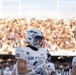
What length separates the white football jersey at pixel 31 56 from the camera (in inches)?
128

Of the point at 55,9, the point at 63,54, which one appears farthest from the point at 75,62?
the point at 55,9

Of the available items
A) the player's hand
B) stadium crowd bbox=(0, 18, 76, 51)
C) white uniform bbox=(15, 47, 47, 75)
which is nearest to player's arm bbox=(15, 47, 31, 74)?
white uniform bbox=(15, 47, 47, 75)

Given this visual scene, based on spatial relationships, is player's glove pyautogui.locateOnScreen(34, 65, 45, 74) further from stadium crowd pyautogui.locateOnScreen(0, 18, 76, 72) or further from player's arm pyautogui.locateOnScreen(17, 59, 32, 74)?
stadium crowd pyautogui.locateOnScreen(0, 18, 76, 72)

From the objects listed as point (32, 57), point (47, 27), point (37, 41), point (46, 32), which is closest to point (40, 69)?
point (32, 57)

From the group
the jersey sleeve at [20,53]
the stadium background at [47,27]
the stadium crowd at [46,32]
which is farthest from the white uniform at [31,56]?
the stadium crowd at [46,32]

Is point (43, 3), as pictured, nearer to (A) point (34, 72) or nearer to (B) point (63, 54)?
(B) point (63, 54)

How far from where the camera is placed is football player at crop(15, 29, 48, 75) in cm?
325

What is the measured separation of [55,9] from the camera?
68.4ft

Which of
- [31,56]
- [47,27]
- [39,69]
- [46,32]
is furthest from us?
[47,27]

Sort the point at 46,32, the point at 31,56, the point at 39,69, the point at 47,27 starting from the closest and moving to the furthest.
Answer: the point at 39,69 → the point at 31,56 → the point at 46,32 → the point at 47,27

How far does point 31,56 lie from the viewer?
3.32 metres

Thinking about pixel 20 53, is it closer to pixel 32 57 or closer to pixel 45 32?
pixel 32 57

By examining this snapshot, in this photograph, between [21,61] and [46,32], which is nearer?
[21,61]

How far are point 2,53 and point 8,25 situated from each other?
5.44 ft
